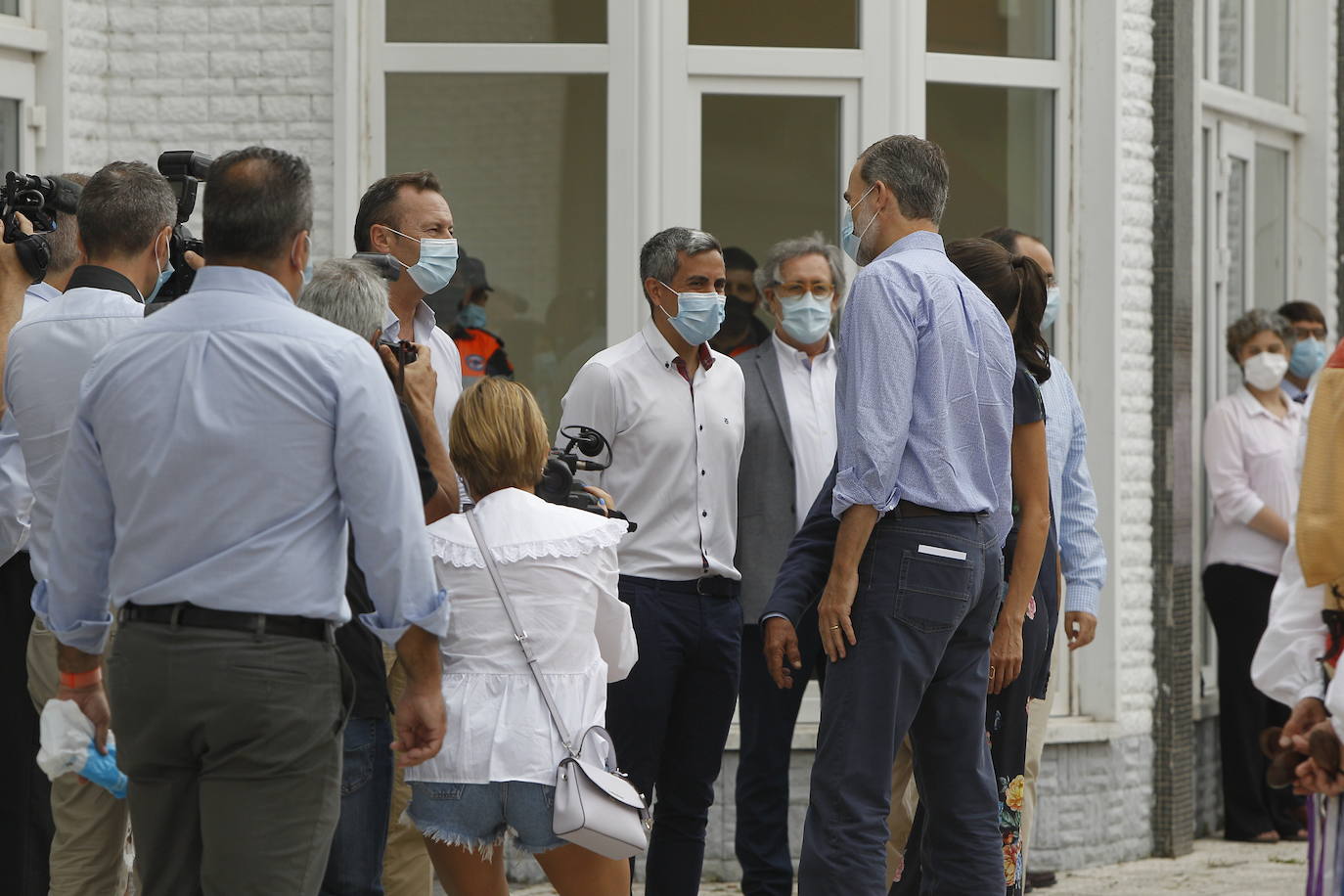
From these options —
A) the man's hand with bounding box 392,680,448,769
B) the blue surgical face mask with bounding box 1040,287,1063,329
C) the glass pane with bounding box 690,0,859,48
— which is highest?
the glass pane with bounding box 690,0,859,48

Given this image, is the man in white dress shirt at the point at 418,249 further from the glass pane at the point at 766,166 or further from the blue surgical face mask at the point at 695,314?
the glass pane at the point at 766,166

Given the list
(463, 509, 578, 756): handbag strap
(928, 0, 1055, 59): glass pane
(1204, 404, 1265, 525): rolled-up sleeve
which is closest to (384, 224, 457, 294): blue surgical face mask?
(463, 509, 578, 756): handbag strap

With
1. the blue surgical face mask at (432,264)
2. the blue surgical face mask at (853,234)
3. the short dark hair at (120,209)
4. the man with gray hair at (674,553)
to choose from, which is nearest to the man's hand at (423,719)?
the short dark hair at (120,209)

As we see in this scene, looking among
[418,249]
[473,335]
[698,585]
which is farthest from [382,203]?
[473,335]

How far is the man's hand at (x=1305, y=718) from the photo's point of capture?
11.0ft

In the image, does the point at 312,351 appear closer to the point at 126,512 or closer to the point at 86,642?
the point at 126,512

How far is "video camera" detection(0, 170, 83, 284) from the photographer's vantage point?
15.7 ft

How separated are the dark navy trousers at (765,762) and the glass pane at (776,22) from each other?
7.95 ft

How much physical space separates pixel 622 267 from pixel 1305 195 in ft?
14.7

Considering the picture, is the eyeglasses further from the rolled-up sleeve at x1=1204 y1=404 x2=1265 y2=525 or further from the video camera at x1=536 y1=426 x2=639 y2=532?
the rolled-up sleeve at x1=1204 y1=404 x2=1265 y2=525

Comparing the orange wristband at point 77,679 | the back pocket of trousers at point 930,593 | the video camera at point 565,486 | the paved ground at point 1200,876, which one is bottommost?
the paved ground at point 1200,876

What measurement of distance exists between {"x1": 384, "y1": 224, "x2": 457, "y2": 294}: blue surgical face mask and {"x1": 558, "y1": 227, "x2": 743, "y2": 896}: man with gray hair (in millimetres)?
630

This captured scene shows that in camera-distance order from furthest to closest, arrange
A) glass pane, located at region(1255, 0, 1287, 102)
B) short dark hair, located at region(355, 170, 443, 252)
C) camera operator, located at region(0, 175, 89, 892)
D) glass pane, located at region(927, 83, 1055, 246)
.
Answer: glass pane, located at region(1255, 0, 1287, 102) → glass pane, located at region(927, 83, 1055, 246) → short dark hair, located at region(355, 170, 443, 252) → camera operator, located at region(0, 175, 89, 892)

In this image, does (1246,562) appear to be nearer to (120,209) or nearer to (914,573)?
(914,573)
